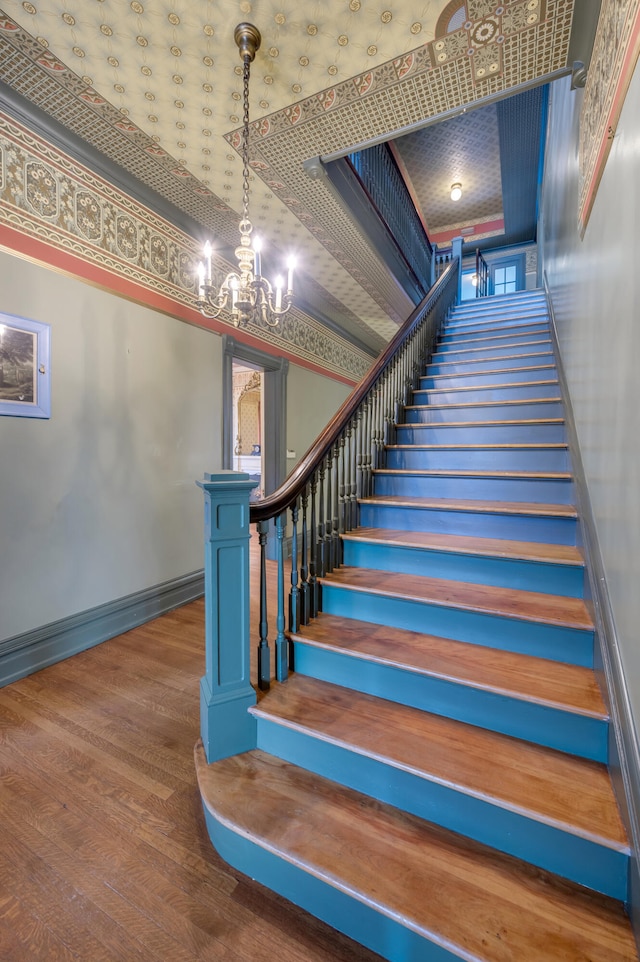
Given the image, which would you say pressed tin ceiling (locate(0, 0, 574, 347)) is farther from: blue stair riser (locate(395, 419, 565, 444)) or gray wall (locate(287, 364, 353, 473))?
gray wall (locate(287, 364, 353, 473))

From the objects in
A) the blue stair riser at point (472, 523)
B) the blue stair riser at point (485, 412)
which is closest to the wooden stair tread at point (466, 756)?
the blue stair riser at point (472, 523)

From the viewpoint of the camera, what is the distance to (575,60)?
196 centimetres

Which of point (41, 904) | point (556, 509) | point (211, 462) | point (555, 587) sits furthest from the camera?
point (211, 462)

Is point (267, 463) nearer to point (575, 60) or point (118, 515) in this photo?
point (118, 515)

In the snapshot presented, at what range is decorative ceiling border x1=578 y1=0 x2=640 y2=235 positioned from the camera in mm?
938

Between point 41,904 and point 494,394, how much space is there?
128 inches

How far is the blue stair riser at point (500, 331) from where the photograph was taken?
361 cm

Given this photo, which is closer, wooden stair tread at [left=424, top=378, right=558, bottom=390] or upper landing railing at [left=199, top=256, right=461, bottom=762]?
upper landing railing at [left=199, top=256, right=461, bottom=762]

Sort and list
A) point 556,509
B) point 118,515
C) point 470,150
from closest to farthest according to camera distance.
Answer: point 556,509
point 118,515
point 470,150

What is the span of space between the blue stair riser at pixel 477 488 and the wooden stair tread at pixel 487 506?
0.05 meters

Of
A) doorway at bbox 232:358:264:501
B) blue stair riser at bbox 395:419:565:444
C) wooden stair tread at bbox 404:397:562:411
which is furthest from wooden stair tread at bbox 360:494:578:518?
doorway at bbox 232:358:264:501

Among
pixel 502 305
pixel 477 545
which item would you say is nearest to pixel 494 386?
pixel 477 545

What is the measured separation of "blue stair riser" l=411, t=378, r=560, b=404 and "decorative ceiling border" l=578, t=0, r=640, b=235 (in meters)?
1.20

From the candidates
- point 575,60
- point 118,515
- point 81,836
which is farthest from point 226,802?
point 575,60
